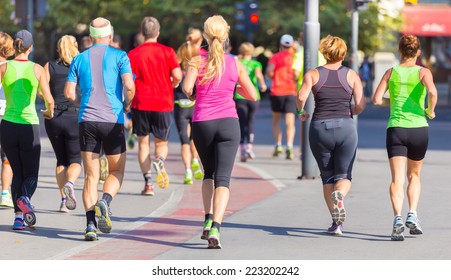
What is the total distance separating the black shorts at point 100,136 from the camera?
32.2 ft

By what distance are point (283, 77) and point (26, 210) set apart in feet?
27.5

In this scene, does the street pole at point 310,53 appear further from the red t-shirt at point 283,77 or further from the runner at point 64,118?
→ the runner at point 64,118

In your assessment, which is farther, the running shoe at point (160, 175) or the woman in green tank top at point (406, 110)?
the running shoe at point (160, 175)

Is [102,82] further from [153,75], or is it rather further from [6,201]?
[153,75]

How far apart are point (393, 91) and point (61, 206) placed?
3517 millimetres

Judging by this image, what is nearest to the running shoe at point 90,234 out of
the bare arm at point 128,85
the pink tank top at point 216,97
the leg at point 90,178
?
the leg at point 90,178

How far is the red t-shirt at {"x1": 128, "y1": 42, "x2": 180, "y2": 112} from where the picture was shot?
13.1 meters

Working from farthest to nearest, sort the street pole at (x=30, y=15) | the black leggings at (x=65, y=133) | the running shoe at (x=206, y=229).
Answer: the street pole at (x=30, y=15) → the black leggings at (x=65, y=133) → the running shoe at (x=206, y=229)

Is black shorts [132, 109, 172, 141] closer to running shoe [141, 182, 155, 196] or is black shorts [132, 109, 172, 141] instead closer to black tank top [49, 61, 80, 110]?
running shoe [141, 182, 155, 196]

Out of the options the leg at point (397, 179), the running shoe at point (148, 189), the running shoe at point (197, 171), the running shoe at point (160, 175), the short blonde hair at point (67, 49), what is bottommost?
the running shoe at point (197, 171)

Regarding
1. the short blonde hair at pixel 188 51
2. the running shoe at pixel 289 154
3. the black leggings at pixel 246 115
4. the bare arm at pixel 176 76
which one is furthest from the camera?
the running shoe at pixel 289 154

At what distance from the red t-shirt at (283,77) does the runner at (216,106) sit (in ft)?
28.7

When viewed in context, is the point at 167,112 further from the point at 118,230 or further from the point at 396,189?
the point at 396,189

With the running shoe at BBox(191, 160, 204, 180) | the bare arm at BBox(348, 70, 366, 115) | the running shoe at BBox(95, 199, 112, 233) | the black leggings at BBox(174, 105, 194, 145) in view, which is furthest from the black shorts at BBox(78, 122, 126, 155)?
the running shoe at BBox(191, 160, 204, 180)
